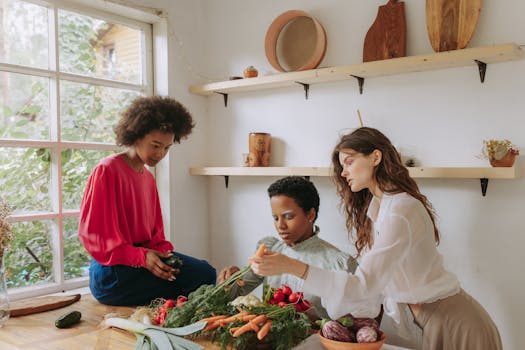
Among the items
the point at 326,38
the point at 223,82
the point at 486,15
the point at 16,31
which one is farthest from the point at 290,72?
the point at 16,31

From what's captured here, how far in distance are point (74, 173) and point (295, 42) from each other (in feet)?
4.67

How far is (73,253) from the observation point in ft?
8.89

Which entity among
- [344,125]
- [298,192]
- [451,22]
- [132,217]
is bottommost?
[132,217]

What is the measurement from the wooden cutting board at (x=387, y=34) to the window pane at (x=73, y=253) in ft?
5.84

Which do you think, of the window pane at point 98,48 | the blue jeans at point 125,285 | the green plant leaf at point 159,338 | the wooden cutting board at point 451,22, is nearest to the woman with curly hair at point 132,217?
the blue jeans at point 125,285

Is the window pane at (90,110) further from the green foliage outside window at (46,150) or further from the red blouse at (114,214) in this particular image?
the red blouse at (114,214)

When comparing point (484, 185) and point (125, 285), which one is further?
point (125, 285)

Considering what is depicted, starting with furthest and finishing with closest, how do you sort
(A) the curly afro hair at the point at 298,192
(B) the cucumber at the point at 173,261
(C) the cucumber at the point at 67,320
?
(B) the cucumber at the point at 173,261 < (A) the curly afro hair at the point at 298,192 < (C) the cucumber at the point at 67,320

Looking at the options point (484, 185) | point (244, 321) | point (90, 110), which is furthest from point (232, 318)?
point (90, 110)

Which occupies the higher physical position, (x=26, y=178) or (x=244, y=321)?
(x=26, y=178)

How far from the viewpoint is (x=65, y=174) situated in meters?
2.65

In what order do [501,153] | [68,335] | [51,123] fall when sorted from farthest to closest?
[51,123] → [501,153] → [68,335]

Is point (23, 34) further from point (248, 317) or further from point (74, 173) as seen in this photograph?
point (248, 317)

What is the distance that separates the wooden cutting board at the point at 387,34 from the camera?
Result: 2.38m
